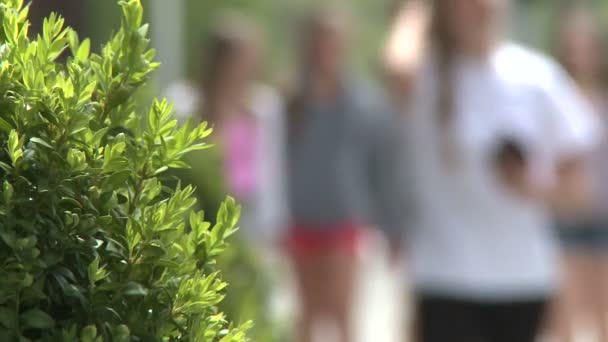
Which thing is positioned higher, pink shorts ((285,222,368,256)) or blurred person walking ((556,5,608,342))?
blurred person walking ((556,5,608,342))

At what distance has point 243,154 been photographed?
7.72 m

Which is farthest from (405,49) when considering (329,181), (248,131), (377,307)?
(377,307)

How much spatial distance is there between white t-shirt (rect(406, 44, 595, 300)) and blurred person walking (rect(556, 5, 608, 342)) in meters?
3.06

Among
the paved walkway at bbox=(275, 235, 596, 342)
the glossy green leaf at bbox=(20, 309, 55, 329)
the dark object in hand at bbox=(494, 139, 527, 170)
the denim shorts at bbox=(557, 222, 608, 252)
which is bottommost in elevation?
the paved walkway at bbox=(275, 235, 596, 342)

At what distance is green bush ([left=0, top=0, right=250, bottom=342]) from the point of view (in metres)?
1.59

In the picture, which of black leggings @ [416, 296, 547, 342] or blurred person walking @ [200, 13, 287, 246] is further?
blurred person walking @ [200, 13, 287, 246]

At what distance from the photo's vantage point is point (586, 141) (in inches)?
226

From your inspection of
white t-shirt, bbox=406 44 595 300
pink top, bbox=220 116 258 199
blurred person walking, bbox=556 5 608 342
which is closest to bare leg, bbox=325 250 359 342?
pink top, bbox=220 116 258 199

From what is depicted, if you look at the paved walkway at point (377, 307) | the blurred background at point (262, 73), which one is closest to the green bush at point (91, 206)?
the blurred background at point (262, 73)

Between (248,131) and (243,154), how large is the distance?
0.13m

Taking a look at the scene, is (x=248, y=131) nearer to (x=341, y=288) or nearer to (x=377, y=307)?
(x=341, y=288)

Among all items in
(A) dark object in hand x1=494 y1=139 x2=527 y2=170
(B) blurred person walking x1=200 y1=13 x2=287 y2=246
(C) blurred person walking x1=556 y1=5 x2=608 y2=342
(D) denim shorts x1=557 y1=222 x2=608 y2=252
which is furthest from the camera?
(D) denim shorts x1=557 y1=222 x2=608 y2=252

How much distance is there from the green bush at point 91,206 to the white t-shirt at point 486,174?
3.89 metres

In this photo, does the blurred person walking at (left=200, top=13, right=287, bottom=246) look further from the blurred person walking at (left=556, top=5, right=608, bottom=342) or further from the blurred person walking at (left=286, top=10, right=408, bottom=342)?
the blurred person walking at (left=556, top=5, right=608, bottom=342)
